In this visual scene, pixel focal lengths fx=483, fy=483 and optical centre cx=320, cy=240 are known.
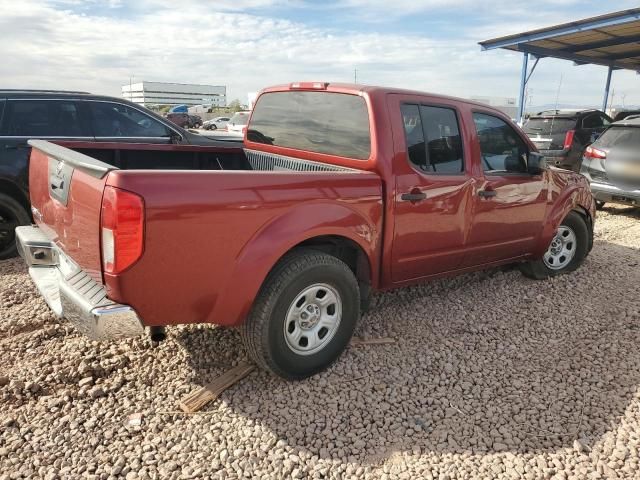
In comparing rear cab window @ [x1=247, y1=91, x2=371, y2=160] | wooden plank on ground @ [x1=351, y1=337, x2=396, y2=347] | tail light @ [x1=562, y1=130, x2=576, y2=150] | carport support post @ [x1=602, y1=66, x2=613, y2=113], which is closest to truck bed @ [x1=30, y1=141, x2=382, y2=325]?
rear cab window @ [x1=247, y1=91, x2=371, y2=160]

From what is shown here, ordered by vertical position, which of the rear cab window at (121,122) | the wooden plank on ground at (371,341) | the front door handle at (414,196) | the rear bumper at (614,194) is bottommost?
the wooden plank on ground at (371,341)

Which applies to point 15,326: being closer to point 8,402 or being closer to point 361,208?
point 8,402

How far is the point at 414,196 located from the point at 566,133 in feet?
28.4

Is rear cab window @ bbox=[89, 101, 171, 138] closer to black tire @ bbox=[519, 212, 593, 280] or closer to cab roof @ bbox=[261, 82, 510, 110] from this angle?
cab roof @ bbox=[261, 82, 510, 110]

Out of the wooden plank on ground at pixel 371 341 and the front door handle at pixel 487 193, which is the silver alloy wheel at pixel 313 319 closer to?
the wooden plank on ground at pixel 371 341

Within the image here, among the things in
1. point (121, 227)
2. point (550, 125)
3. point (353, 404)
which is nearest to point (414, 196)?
point (353, 404)

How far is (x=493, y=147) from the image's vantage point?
4.11 metres

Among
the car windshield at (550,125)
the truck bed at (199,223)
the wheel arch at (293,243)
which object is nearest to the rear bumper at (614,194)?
the car windshield at (550,125)

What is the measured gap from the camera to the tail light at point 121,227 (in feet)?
7.25

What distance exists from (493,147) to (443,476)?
2738mm

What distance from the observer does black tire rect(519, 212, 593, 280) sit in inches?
194

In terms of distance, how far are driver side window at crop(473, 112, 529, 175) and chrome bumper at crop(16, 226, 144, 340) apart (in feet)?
9.78

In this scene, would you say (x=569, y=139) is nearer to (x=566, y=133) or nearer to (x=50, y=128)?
(x=566, y=133)

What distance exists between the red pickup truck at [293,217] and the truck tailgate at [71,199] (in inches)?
0.5
